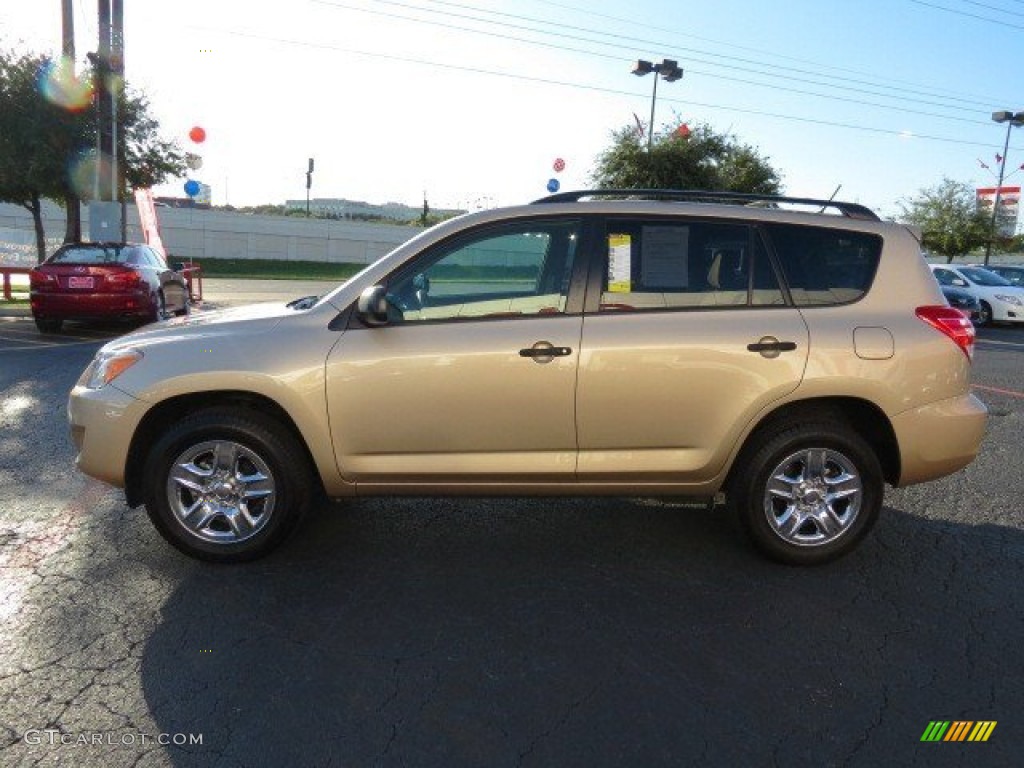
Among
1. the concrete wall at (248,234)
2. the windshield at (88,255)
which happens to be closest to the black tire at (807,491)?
the windshield at (88,255)

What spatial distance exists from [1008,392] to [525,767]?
8.96m

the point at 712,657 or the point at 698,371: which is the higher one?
the point at 698,371

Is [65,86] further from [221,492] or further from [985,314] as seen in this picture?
[985,314]

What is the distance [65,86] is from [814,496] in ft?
61.6

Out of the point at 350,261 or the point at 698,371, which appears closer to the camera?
the point at 698,371

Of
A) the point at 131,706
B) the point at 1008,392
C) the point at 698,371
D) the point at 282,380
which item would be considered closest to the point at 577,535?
the point at 698,371

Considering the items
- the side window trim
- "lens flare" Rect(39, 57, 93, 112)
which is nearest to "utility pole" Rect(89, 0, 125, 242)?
"lens flare" Rect(39, 57, 93, 112)

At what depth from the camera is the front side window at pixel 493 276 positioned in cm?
378

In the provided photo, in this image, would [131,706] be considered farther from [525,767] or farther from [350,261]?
[350,261]

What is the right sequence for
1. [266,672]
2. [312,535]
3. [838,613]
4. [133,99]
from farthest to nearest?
[133,99]
[312,535]
[838,613]
[266,672]

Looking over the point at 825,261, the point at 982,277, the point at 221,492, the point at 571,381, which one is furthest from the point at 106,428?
the point at 982,277

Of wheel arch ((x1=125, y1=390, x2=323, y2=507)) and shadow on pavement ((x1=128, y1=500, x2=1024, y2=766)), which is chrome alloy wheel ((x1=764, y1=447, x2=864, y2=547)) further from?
wheel arch ((x1=125, y1=390, x2=323, y2=507))

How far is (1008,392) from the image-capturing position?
359 inches

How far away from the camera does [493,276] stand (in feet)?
13.1
